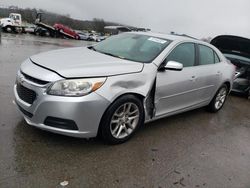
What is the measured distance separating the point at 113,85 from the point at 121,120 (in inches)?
22.8

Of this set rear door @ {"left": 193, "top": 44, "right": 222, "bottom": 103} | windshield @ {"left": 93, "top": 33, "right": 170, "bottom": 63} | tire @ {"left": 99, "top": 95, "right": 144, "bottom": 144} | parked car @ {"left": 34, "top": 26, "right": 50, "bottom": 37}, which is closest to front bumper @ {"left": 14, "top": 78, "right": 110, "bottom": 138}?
tire @ {"left": 99, "top": 95, "right": 144, "bottom": 144}

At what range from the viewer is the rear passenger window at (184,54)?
4523 millimetres

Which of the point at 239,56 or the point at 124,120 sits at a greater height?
the point at 239,56

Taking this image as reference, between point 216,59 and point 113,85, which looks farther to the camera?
point 216,59

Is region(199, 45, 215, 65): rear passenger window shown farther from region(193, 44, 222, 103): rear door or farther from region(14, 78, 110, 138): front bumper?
region(14, 78, 110, 138): front bumper

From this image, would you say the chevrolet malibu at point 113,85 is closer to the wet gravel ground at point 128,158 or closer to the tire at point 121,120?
the tire at point 121,120

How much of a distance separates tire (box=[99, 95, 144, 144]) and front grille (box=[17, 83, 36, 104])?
91 centimetres

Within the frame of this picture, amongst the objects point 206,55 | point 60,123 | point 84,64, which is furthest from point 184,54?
point 60,123

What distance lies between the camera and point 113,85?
11.5ft

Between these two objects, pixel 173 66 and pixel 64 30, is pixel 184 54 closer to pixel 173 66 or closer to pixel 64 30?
pixel 173 66

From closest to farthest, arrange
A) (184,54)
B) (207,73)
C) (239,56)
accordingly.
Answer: (184,54)
(207,73)
(239,56)

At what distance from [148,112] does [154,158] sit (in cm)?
76

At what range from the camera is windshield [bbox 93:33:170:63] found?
4.30m

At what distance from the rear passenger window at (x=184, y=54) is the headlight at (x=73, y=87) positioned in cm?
157
